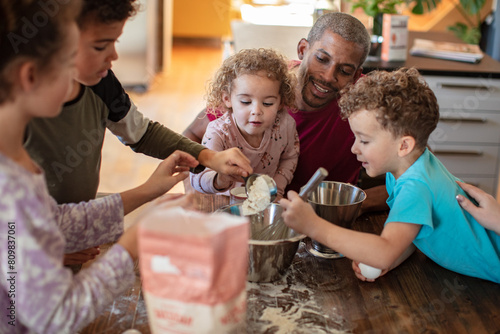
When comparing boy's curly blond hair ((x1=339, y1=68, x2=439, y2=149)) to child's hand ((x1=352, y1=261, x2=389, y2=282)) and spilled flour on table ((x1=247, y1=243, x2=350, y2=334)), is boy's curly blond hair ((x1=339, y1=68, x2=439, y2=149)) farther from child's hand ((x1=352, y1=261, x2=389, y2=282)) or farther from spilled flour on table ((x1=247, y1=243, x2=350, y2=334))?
spilled flour on table ((x1=247, y1=243, x2=350, y2=334))

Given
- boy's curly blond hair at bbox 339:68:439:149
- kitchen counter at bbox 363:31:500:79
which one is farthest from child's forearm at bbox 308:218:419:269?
kitchen counter at bbox 363:31:500:79

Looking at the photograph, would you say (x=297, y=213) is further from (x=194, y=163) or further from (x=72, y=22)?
(x=72, y=22)

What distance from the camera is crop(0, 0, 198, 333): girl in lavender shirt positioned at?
0.65m

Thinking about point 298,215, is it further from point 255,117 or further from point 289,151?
point 289,151

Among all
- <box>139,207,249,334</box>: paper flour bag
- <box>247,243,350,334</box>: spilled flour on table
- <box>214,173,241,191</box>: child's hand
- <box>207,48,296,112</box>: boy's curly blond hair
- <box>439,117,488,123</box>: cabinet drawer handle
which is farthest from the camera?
<box>439,117,488,123</box>: cabinet drawer handle

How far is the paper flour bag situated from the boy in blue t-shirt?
35 centimetres

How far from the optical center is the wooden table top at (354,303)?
89cm

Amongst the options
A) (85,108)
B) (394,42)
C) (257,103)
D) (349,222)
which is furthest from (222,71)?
(394,42)

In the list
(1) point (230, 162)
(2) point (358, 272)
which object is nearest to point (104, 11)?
(1) point (230, 162)

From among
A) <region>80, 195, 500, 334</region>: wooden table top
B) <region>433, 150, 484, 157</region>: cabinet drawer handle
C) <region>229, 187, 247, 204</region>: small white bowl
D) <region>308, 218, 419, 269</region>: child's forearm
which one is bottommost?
<region>433, 150, 484, 157</region>: cabinet drawer handle

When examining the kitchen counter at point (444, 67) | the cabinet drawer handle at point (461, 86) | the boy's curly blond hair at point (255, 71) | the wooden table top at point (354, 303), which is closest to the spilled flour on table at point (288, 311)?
the wooden table top at point (354, 303)

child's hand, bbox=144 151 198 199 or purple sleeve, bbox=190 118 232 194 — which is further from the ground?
child's hand, bbox=144 151 198 199

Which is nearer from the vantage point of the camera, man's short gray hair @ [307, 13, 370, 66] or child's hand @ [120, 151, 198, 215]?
child's hand @ [120, 151, 198, 215]

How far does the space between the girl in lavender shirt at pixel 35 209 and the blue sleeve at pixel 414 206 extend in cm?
53
